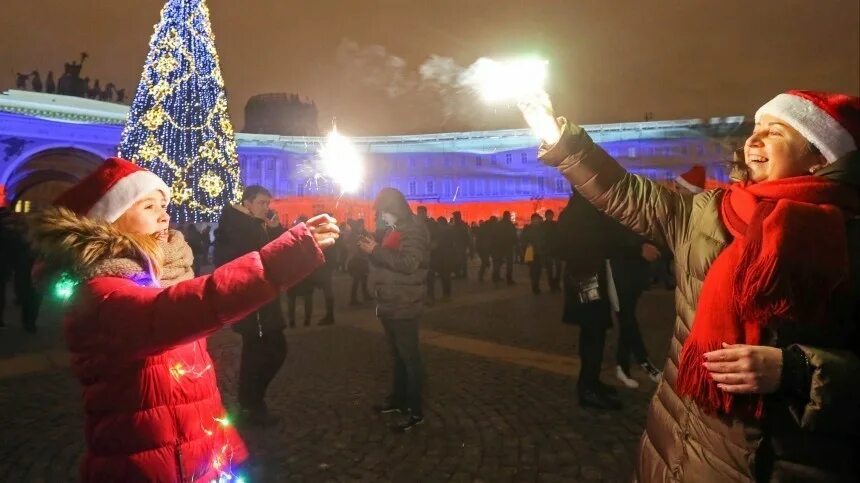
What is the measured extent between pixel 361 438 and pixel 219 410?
248 cm

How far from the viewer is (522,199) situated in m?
56.6

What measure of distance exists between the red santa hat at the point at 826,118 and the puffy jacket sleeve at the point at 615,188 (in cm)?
40

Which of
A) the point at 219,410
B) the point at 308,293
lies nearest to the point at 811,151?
the point at 219,410

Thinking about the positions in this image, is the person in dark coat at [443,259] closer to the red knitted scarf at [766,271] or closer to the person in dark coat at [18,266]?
the person in dark coat at [18,266]

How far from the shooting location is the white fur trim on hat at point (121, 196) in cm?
192

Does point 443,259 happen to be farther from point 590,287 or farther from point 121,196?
point 121,196

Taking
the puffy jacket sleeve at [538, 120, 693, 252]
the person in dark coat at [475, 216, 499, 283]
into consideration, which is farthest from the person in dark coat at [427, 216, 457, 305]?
the puffy jacket sleeve at [538, 120, 693, 252]

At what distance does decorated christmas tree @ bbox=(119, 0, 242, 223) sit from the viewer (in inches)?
675

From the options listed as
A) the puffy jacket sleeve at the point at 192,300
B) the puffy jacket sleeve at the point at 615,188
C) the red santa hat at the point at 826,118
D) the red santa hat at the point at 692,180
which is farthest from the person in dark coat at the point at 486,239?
the puffy jacket sleeve at the point at 192,300

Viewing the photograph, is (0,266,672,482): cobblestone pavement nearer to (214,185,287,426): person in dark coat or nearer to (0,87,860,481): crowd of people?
(214,185,287,426): person in dark coat

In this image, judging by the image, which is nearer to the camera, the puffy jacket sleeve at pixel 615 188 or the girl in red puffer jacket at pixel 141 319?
the girl in red puffer jacket at pixel 141 319

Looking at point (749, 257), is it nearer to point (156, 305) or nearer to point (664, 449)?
point (664, 449)

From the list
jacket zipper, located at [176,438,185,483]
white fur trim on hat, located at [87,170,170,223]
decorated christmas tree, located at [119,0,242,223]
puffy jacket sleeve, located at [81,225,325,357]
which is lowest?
jacket zipper, located at [176,438,185,483]

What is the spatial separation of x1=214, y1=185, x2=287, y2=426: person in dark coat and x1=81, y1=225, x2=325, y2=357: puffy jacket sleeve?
3.03 meters
